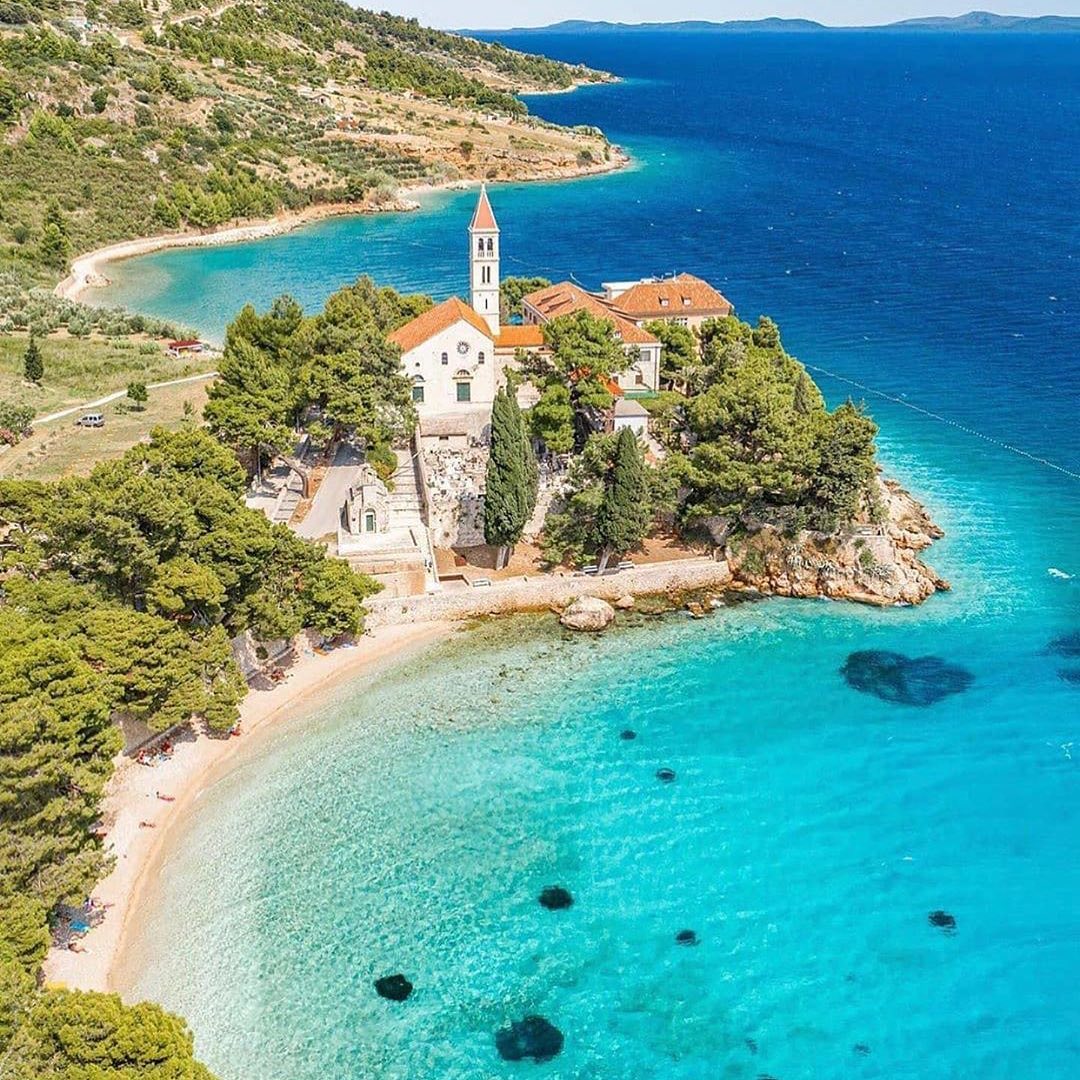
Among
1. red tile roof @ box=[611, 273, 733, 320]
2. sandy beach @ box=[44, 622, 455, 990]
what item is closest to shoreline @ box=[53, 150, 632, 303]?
red tile roof @ box=[611, 273, 733, 320]

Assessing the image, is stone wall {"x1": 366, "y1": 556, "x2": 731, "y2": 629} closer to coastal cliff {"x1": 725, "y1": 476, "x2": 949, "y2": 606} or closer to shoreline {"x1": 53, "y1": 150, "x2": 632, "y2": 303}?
coastal cliff {"x1": 725, "y1": 476, "x2": 949, "y2": 606}

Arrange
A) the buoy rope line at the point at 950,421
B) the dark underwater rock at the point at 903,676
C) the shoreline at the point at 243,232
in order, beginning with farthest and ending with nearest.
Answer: the shoreline at the point at 243,232 → the buoy rope line at the point at 950,421 → the dark underwater rock at the point at 903,676

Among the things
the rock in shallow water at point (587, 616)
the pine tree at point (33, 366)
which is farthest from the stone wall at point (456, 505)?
the pine tree at point (33, 366)

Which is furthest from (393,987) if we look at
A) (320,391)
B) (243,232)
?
(243,232)

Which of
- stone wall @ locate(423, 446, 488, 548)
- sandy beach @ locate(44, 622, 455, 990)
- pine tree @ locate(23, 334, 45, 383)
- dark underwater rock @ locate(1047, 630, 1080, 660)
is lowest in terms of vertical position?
dark underwater rock @ locate(1047, 630, 1080, 660)

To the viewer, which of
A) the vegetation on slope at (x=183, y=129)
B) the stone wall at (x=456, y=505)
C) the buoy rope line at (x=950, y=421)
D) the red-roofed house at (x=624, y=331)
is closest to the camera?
the stone wall at (x=456, y=505)

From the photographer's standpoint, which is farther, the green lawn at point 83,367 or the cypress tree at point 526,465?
the green lawn at point 83,367

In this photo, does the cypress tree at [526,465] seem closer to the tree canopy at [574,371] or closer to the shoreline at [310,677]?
the shoreline at [310,677]
